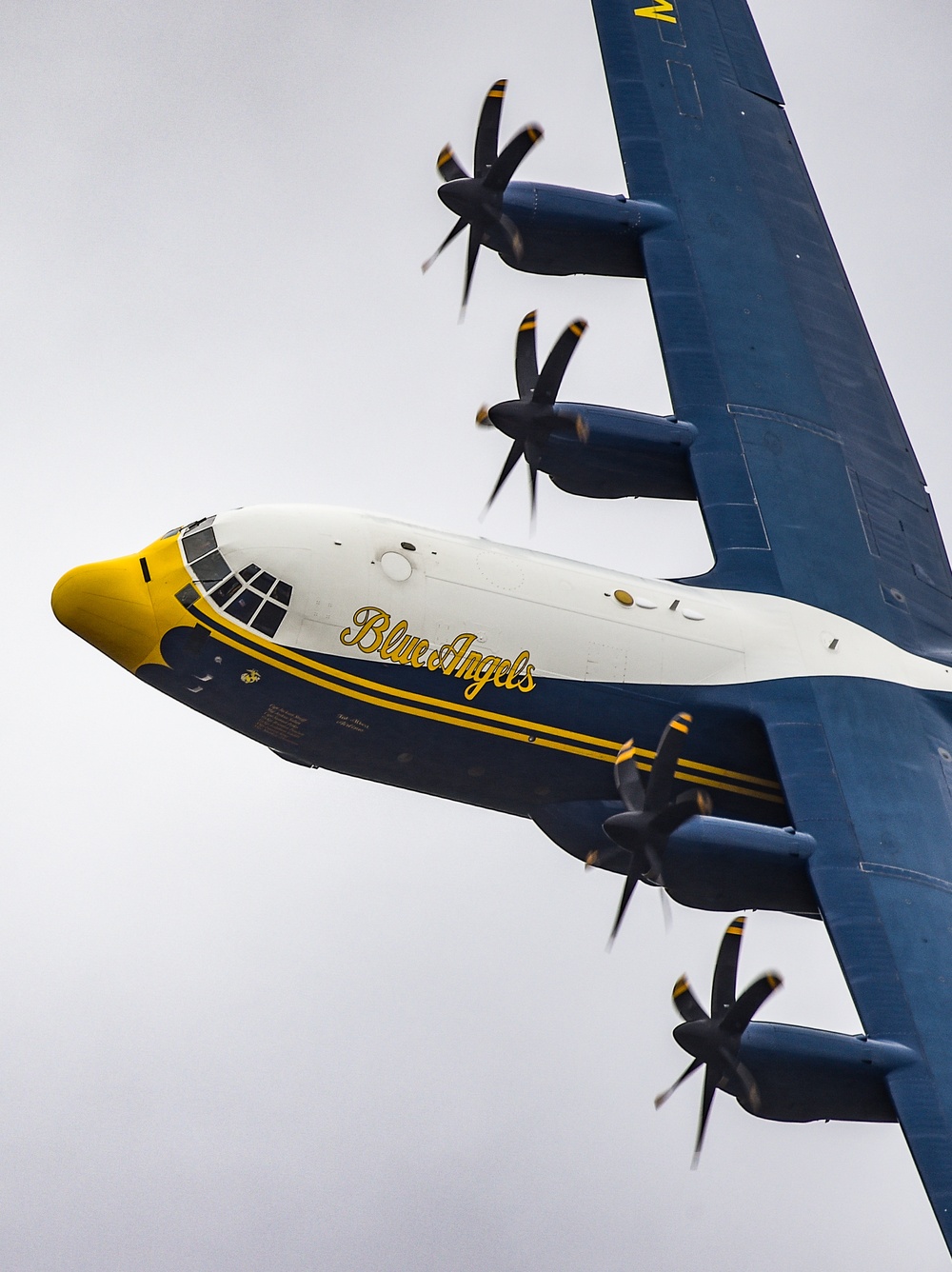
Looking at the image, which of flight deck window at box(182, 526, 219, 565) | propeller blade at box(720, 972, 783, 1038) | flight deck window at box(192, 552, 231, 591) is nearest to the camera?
propeller blade at box(720, 972, 783, 1038)

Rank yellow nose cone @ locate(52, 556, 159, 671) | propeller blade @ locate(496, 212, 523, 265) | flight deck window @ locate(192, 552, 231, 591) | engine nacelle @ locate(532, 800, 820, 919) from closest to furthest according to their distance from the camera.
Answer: engine nacelle @ locate(532, 800, 820, 919) < yellow nose cone @ locate(52, 556, 159, 671) < flight deck window @ locate(192, 552, 231, 591) < propeller blade @ locate(496, 212, 523, 265)

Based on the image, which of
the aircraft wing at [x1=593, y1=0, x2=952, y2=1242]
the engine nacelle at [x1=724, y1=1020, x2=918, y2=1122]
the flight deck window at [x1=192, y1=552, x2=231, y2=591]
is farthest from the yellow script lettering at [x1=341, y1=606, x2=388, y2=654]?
the engine nacelle at [x1=724, y1=1020, x2=918, y2=1122]

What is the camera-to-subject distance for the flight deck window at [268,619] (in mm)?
37750

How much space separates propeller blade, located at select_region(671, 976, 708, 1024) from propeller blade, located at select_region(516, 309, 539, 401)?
498 inches

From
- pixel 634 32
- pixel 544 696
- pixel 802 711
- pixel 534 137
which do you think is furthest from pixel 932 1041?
pixel 634 32

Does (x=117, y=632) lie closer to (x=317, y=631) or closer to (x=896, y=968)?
(x=317, y=631)

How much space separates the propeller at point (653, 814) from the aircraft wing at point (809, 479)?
11.7ft

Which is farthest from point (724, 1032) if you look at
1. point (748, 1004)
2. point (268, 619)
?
point (268, 619)

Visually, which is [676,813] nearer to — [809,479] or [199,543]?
[199,543]

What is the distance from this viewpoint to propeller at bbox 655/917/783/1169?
3612 cm

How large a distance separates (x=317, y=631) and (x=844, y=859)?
36.1ft

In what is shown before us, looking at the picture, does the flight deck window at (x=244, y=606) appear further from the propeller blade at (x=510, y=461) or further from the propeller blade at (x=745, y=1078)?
the propeller blade at (x=745, y=1078)

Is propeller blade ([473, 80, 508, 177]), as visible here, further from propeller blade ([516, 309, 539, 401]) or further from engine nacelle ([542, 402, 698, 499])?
engine nacelle ([542, 402, 698, 499])

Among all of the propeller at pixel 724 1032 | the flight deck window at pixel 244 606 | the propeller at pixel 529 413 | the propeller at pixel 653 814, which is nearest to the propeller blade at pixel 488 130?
the propeller at pixel 529 413
